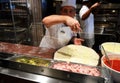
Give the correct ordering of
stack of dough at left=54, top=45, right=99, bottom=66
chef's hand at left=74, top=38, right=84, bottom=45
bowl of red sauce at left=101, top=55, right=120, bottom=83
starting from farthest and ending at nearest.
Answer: chef's hand at left=74, top=38, right=84, bottom=45
stack of dough at left=54, top=45, right=99, bottom=66
bowl of red sauce at left=101, top=55, right=120, bottom=83

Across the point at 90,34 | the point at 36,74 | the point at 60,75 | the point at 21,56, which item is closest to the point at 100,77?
the point at 60,75

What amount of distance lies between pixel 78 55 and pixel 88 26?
42 cm

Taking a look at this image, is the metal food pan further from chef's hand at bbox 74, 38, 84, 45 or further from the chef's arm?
chef's hand at bbox 74, 38, 84, 45

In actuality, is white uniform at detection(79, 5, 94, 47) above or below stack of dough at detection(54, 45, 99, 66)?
above

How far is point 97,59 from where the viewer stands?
0.95 m

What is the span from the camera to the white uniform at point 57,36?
129 centimetres

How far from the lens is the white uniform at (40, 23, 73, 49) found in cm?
129

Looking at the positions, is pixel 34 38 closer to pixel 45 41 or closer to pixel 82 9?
pixel 45 41

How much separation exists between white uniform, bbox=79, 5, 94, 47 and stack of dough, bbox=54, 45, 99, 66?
0.22 meters

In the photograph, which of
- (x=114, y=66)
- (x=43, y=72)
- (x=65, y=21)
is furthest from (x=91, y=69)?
(x=65, y=21)

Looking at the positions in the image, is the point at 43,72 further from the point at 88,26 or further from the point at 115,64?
the point at 88,26

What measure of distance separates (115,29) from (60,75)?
831mm

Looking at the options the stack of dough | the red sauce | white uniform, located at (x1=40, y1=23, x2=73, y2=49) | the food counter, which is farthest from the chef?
the red sauce

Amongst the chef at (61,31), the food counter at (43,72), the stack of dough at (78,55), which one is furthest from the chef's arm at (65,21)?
the food counter at (43,72)
